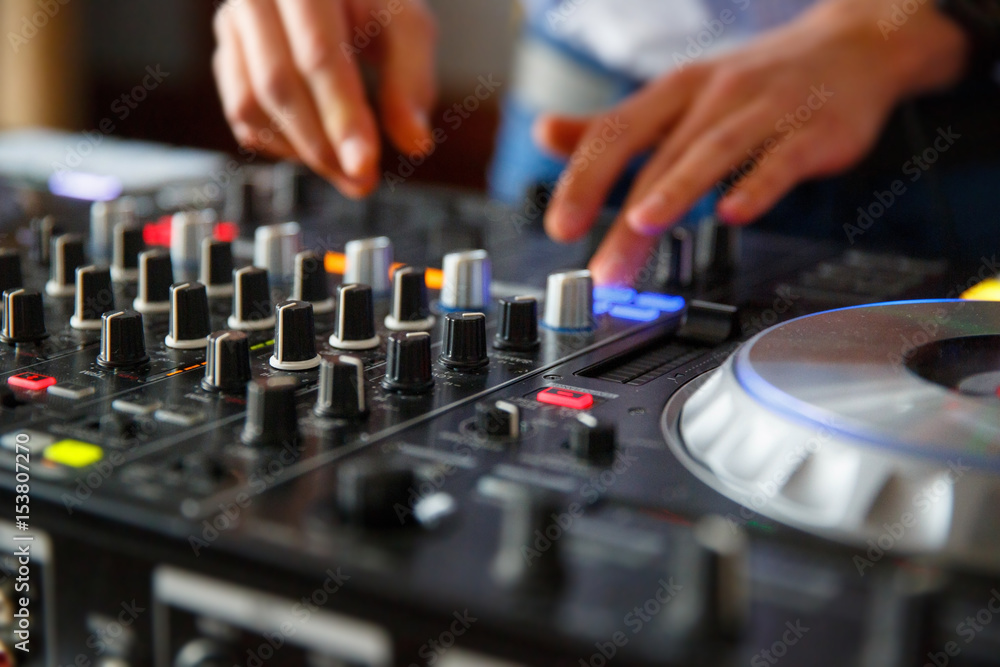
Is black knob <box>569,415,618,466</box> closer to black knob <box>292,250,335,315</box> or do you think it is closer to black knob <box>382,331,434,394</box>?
black knob <box>382,331,434,394</box>

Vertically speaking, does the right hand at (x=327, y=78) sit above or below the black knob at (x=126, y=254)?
above

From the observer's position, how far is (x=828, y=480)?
1.97 ft

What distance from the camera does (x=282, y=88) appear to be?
1.46 metres

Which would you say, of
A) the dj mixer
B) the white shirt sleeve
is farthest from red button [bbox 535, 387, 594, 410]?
the white shirt sleeve

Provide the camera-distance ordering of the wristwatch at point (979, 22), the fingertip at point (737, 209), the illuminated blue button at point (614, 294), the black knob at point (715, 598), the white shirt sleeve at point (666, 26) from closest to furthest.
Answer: the black knob at point (715, 598)
the illuminated blue button at point (614, 294)
the fingertip at point (737, 209)
the wristwatch at point (979, 22)
the white shirt sleeve at point (666, 26)

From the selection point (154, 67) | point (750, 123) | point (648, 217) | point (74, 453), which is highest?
point (154, 67)

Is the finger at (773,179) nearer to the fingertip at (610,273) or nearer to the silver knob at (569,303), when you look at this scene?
the fingertip at (610,273)

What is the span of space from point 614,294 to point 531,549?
25.3 inches

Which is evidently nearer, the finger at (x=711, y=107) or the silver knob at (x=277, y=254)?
the silver knob at (x=277, y=254)

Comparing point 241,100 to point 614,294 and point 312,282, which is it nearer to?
point 312,282

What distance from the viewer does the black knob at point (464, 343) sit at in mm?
863

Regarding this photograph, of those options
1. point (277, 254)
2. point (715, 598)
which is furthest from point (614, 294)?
point (715, 598)

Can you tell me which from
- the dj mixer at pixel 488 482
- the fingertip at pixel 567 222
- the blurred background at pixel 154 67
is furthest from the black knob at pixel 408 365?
the blurred background at pixel 154 67

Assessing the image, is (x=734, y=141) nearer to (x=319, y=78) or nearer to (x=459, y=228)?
(x=459, y=228)
